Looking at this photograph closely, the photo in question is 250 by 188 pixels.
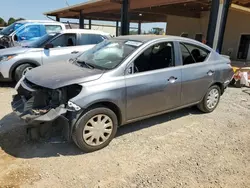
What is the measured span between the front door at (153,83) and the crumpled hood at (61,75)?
23.0 inches

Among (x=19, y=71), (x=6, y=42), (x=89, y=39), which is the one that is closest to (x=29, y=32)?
(x=6, y=42)

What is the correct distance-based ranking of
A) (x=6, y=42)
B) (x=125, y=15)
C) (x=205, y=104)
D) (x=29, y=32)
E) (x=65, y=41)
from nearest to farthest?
1. (x=205, y=104)
2. (x=65, y=41)
3. (x=6, y=42)
4. (x=29, y=32)
5. (x=125, y=15)

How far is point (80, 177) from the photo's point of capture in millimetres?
2779

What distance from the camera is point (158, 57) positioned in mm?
4164

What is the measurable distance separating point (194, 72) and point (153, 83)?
107 centimetres

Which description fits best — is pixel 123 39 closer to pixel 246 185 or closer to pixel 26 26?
pixel 246 185

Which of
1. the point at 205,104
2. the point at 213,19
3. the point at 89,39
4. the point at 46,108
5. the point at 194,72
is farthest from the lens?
the point at 213,19

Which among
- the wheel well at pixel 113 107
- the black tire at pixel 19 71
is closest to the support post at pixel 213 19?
the wheel well at pixel 113 107

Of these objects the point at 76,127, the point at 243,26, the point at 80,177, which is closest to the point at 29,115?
the point at 76,127

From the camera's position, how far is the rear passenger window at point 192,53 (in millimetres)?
4281

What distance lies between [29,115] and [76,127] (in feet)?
2.15

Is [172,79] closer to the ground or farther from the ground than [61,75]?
closer to the ground

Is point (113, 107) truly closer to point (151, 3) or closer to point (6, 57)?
point (6, 57)

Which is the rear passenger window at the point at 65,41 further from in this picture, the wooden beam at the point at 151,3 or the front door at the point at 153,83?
the wooden beam at the point at 151,3
